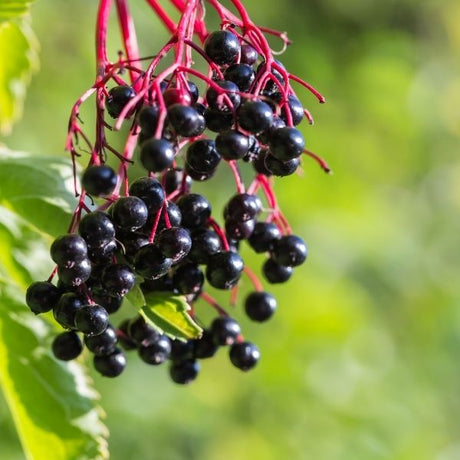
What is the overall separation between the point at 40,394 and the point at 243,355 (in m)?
0.47

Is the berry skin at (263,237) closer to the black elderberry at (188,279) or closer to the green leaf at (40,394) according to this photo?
the black elderberry at (188,279)

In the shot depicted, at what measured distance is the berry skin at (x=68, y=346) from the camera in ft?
5.53

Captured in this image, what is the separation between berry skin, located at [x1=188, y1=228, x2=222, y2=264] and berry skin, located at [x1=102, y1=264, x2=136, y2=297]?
18 cm

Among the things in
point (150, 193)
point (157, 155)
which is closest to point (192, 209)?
point (150, 193)

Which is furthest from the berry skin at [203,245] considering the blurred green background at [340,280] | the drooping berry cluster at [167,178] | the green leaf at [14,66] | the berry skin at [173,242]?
the blurred green background at [340,280]

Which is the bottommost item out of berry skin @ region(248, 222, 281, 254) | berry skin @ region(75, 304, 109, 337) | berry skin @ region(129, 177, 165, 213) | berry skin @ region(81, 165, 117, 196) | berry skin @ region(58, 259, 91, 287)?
berry skin @ region(75, 304, 109, 337)

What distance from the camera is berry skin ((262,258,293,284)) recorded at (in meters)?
1.82

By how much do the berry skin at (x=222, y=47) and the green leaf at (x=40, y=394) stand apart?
69 centimetres

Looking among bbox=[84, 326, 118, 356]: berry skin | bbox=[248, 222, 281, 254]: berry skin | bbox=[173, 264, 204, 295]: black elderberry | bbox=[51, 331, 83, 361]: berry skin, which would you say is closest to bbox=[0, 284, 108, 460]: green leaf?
bbox=[51, 331, 83, 361]: berry skin

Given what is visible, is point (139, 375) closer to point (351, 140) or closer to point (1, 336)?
point (351, 140)

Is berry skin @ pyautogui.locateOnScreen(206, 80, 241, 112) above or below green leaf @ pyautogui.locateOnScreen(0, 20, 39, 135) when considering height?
below

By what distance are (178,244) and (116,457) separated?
3.14 m

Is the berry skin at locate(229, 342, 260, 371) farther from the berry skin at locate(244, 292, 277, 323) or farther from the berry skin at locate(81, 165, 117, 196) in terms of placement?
the berry skin at locate(81, 165, 117, 196)

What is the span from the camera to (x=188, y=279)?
5.26 feet
